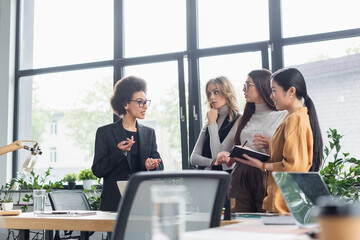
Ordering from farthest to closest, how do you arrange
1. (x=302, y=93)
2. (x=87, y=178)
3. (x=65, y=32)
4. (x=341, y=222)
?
(x=65, y=32) < (x=87, y=178) < (x=302, y=93) < (x=341, y=222)

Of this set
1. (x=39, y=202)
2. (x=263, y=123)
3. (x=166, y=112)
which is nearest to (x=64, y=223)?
(x=39, y=202)

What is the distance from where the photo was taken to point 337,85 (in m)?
4.50

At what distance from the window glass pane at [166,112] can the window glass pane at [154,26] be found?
24 cm

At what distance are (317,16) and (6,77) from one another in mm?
3828

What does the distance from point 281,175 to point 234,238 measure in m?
0.39

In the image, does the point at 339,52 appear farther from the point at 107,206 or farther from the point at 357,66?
the point at 107,206

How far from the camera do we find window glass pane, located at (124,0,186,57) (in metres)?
5.30

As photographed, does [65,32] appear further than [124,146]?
Yes

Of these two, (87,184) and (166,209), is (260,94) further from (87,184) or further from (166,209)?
(87,184)

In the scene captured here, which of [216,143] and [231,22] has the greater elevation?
[231,22]

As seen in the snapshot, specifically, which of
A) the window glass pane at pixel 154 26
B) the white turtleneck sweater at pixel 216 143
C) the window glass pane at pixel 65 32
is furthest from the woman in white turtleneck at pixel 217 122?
the window glass pane at pixel 65 32

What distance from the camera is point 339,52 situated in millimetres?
4535

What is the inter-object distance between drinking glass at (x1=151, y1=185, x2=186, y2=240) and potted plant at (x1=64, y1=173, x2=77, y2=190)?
180 inches

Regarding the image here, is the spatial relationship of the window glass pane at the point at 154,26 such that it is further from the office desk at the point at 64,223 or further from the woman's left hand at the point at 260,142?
the office desk at the point at 64,223
